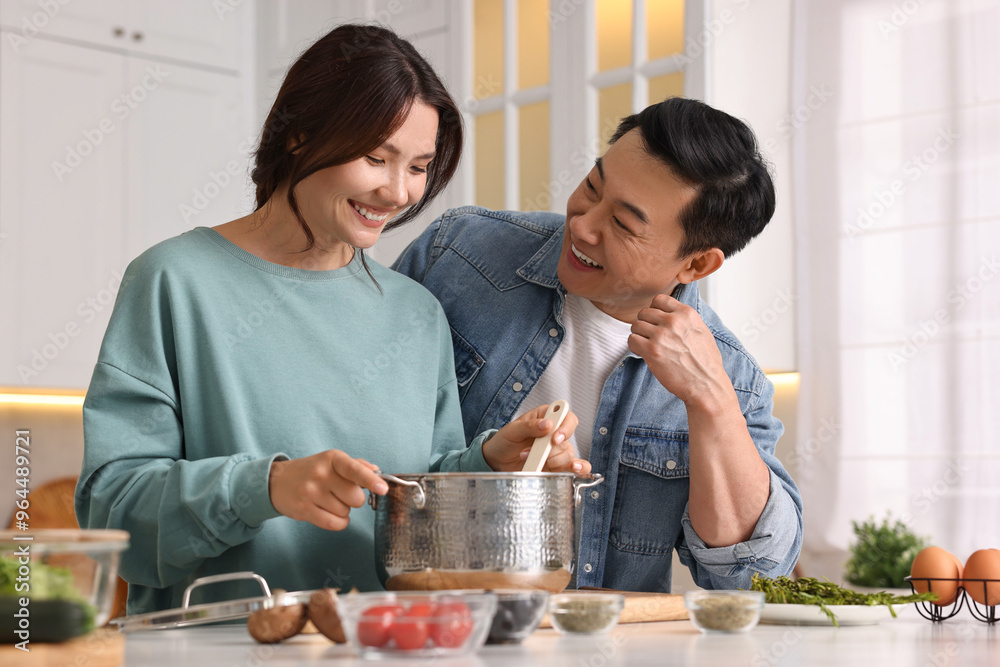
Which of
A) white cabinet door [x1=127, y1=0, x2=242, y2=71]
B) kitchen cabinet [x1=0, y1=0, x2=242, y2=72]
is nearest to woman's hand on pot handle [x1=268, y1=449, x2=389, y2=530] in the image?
kitchen cabinet [x1=0, y1=0, x2=242, y2=72]

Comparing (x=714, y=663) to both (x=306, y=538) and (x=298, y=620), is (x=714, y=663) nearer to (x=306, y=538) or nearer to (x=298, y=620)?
(x=298, y=620)

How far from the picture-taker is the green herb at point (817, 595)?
1142 millimetres

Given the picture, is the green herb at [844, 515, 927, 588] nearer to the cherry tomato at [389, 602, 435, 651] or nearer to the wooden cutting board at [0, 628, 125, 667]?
the cherry tomato at [389, 602, 435, 651]

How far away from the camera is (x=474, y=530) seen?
1.00 metres

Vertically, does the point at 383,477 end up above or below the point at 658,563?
above

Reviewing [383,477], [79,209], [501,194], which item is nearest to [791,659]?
[383,477]

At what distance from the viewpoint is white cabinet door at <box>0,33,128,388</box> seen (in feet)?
10.7

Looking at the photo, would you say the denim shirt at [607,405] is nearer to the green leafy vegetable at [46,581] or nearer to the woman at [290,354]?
the woman at [290,354]

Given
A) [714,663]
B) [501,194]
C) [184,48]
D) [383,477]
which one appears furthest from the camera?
[184,48]

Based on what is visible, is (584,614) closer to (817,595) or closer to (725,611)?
(725,611)

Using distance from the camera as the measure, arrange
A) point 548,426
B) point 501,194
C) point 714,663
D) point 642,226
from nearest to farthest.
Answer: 1. point 714,663
2. point 548,426
3. point 642,226
4. point 501,194

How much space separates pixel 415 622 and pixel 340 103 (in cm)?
74

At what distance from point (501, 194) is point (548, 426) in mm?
2337

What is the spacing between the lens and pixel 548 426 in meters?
1.21
